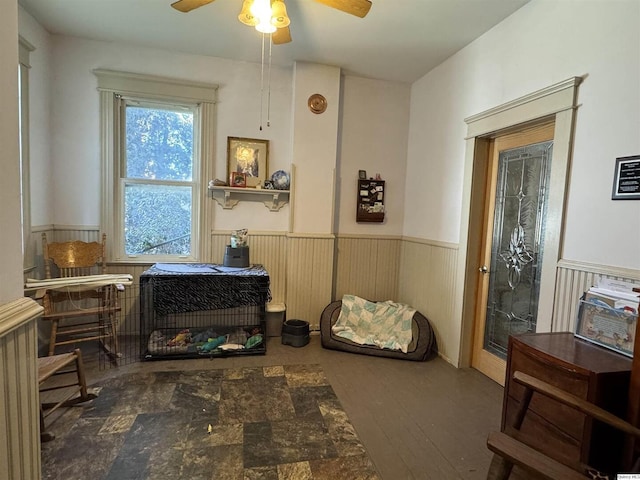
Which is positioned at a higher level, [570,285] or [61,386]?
[570,285]

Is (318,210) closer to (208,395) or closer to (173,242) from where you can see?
(173,242)

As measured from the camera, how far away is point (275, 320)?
3543 millimetres

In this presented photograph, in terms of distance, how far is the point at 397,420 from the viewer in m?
2.19

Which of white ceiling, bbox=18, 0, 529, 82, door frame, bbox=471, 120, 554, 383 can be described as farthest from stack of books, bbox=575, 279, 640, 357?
white ceiling, bbox=18, 0, 529, 82

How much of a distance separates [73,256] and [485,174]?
3718 millimetres

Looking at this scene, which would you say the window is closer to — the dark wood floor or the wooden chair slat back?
the wooden chair slat back

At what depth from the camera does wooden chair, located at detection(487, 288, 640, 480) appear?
3.67ft

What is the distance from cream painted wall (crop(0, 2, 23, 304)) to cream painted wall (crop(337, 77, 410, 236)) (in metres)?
3.05

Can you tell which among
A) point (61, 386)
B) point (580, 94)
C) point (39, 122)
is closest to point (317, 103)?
point (580, 94)

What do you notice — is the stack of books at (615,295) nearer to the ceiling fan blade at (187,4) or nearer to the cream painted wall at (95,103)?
the ceiling fan blade at (187,4)

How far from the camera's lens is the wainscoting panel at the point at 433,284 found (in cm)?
310

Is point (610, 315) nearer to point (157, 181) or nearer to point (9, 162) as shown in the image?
point (9, 162)

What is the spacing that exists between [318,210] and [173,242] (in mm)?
1560

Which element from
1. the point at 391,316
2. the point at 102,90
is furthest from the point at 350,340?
the point at 102,90
